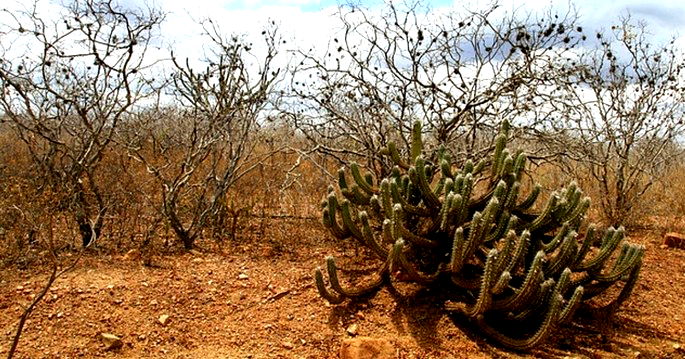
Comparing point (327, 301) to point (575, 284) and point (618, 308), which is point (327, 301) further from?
point (618, 308)

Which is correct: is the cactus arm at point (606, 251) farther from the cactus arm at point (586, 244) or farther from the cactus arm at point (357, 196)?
the cactus arm at point (357, 196)

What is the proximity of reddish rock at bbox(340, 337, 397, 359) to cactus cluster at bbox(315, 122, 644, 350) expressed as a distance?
517mm

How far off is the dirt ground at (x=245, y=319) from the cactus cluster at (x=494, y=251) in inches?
7.2

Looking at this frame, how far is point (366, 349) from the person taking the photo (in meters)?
3.43

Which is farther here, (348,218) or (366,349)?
(348,218)

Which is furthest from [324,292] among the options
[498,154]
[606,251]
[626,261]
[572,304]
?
[626,261]

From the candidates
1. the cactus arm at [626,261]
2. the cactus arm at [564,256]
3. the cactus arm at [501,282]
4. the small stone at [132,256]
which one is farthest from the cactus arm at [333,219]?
the cactus arm at [626,261]

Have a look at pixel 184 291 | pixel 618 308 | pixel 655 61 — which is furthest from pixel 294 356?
pixel 655 61

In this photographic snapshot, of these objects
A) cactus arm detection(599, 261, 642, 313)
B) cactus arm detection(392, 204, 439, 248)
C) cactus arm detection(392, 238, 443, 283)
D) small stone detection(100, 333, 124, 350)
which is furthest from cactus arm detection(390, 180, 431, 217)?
small stone detection(100, 333, 124, 350)

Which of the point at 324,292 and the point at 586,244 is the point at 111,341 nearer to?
the point at 324,292

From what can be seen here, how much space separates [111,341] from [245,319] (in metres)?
0.86

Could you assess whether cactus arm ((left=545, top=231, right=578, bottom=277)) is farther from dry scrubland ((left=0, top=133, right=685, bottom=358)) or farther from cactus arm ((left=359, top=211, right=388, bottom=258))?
cactus arm ((left=359, top=211, right=388, bottom=258))

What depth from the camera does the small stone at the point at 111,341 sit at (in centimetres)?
357

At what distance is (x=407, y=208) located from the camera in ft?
14.1
